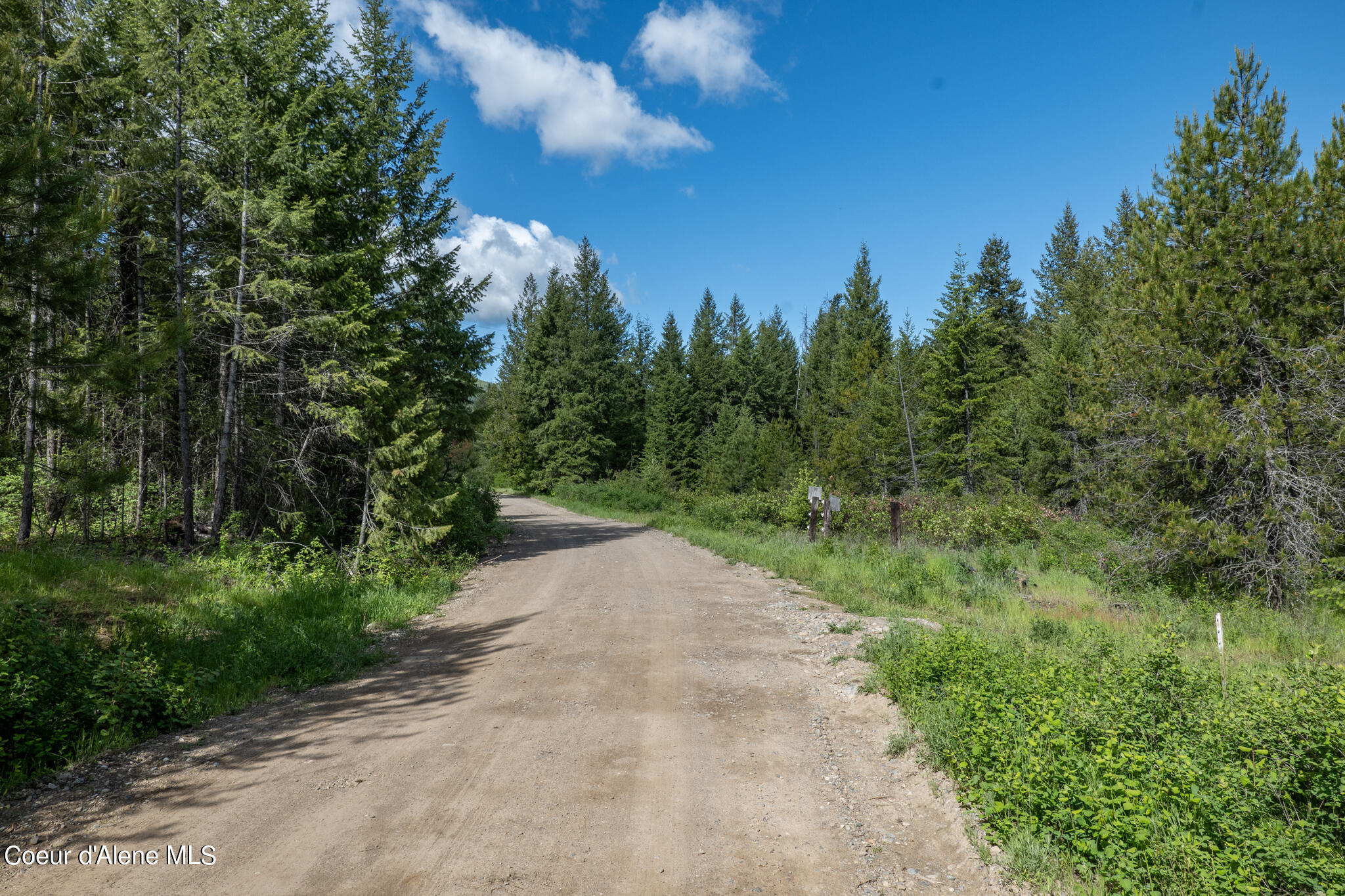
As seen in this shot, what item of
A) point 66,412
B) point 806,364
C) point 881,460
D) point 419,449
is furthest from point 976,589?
point 806,364

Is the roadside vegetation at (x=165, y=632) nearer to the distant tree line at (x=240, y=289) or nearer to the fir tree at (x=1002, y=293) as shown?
the distant tree line at (x=240, y=289)

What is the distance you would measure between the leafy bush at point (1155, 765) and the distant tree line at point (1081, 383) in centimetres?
746

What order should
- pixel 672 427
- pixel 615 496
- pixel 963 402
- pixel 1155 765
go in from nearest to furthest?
1. pixel 1155 765
2. pixel 963 402
3. pixel 615 496
4. pixel 672 427

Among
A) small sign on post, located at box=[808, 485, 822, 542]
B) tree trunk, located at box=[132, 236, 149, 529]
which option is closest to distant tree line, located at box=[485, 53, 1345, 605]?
small sign on post, located at box=[808, 485, 822, 542]

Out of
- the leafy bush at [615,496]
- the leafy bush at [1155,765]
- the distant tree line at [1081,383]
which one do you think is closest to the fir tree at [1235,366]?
the distant tree line at [1081,383]

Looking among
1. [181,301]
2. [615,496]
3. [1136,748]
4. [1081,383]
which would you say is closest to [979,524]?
[1081,383]

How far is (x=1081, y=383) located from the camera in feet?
51.6

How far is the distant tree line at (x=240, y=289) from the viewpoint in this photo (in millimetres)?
12188

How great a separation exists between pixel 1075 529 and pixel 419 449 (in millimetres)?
18522

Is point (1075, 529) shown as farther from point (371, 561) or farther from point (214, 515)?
point (214, 515)

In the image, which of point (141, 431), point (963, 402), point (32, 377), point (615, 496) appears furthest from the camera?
point (615, 496)

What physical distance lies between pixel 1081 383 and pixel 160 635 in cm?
1861

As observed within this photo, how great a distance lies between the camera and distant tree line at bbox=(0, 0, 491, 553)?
12.2 m

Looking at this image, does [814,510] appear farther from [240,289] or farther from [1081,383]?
[240,289]
